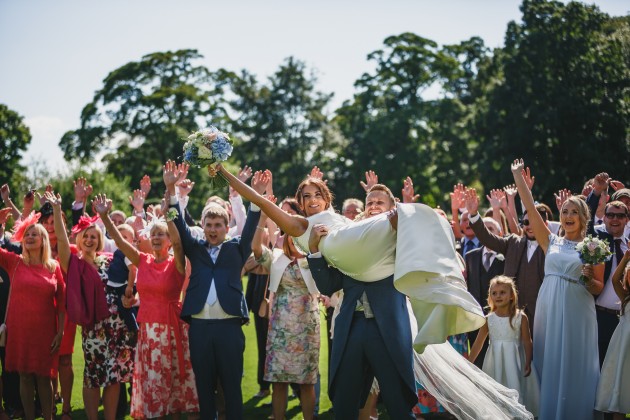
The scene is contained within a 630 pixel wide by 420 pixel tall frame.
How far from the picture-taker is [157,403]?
711 centimetres

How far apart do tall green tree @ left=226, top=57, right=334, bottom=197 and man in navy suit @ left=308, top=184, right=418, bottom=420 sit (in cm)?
4380

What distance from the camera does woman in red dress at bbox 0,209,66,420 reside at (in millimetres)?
7414

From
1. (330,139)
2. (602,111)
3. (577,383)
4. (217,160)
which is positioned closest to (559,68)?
(602,111)

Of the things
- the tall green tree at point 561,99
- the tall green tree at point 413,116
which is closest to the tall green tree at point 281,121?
the tall green tree at point 413,116

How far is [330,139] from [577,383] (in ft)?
144

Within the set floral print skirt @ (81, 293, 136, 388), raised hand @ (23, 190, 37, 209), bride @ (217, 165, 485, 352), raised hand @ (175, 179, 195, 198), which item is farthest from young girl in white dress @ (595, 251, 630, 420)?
raised hand @ (23, 190, 37, 209)

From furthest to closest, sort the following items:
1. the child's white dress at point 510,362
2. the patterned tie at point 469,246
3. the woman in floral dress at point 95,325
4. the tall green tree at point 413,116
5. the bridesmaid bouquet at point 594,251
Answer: the tall green tree at point 413,116
the patterned tie at point 469,246
the child's white dress at point 510,362
the woman in floral dress at point 95,325
the bridesmaid bouquet at point 594,251

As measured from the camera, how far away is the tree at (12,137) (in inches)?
1727

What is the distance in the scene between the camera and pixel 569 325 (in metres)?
7.09

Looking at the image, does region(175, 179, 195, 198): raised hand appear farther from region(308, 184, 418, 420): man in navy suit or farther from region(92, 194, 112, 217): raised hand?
region(308, 184, 418, 420): man in navy suit

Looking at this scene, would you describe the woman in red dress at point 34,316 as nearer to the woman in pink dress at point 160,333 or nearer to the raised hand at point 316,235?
the woman in pink dress at point 160,333

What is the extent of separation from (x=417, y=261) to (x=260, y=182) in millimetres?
2321

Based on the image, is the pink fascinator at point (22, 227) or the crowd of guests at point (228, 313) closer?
the crowd of guests at point (228, 313)

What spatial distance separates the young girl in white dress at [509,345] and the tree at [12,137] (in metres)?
41.2
